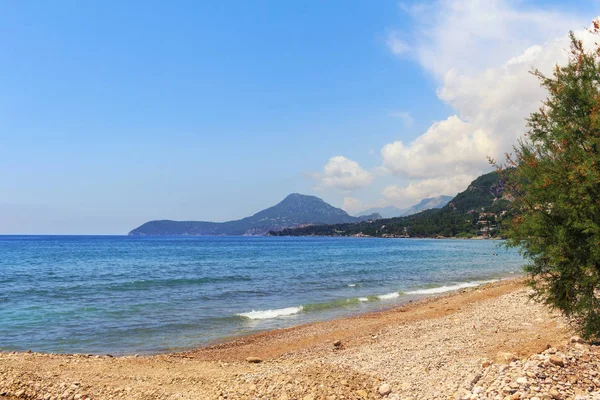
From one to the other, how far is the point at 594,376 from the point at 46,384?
Result: 13020 millimetres

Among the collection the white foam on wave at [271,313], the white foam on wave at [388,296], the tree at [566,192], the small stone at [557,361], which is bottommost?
the white foam on wave at [388,296]

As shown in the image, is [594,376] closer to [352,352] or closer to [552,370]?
[552,370]

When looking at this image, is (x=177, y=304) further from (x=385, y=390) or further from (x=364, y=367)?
(x=385, y=390)

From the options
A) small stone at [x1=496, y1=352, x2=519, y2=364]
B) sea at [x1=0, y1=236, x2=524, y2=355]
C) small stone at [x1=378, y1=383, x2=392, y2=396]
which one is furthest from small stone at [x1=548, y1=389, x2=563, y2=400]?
sea at [x1=0, y1=236, x2=524, y2=355]

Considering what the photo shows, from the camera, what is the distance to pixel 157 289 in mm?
34250

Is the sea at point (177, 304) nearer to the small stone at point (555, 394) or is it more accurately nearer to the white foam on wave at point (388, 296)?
the white foam on wave at point (388, 296)

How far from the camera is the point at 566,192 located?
984 cm

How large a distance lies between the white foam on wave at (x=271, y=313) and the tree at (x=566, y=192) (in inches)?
591

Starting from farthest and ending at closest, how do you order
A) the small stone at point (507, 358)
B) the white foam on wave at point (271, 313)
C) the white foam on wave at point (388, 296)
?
the white foam on wave at point (388, 296) → the white foam on wave at point (271, 313) → the small stone at point (507, 358)

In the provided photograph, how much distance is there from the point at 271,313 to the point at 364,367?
13.9m

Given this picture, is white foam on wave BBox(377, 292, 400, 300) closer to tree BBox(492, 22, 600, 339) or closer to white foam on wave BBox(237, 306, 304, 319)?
white foam on wave BBox(237, 306, 304, 319)

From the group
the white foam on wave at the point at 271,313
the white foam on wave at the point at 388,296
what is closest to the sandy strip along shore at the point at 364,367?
the white foam on wave at the point at 271,313

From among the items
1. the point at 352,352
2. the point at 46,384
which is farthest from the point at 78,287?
the point at 352,352

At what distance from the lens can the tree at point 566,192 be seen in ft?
30.9
